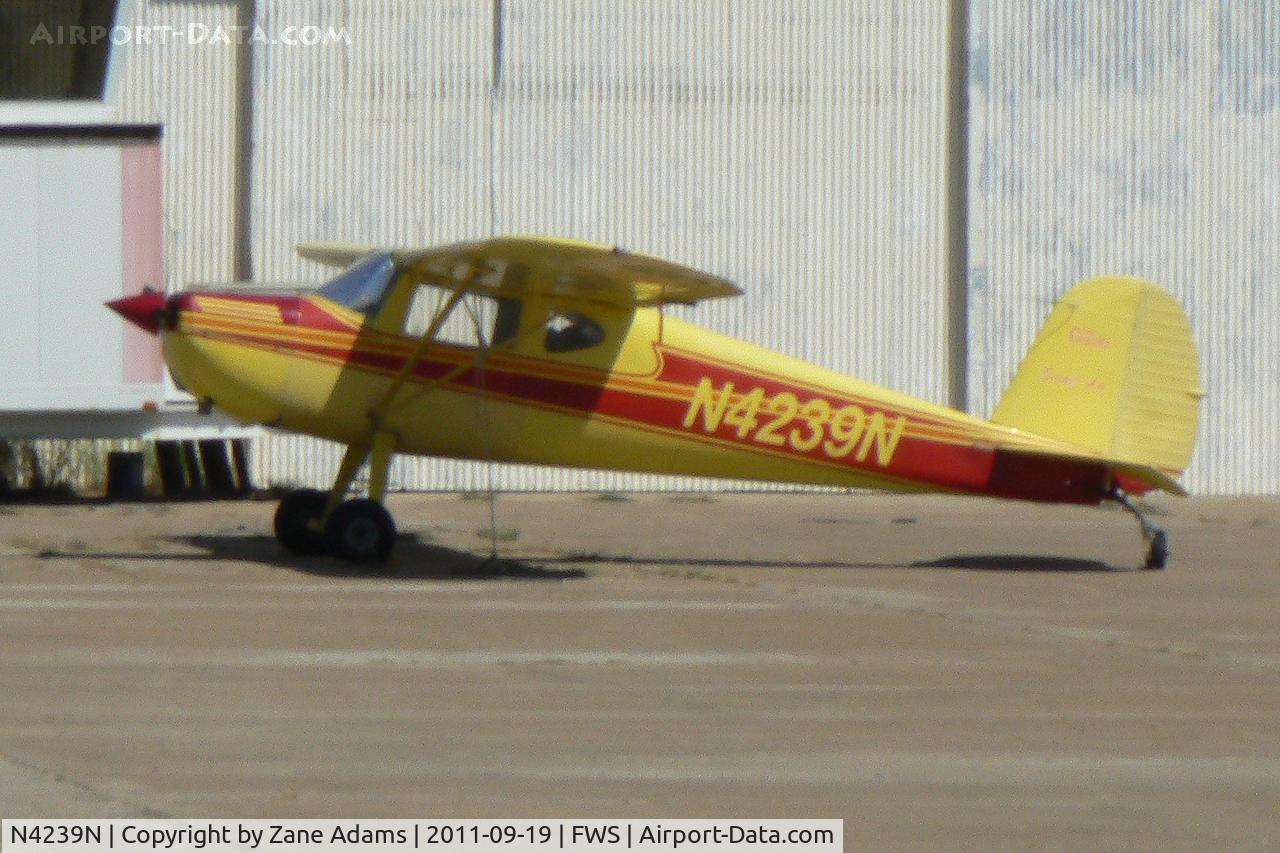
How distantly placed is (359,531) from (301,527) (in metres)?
0.91

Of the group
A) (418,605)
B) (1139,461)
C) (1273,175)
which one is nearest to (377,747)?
(418,605)

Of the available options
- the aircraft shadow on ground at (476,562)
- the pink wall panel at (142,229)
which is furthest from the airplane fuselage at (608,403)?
the pink wall panel at (142,229)

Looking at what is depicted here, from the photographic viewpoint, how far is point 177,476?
20.7 m

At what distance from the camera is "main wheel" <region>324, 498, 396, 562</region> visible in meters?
13.5

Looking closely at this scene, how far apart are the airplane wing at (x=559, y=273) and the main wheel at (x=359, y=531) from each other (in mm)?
1640

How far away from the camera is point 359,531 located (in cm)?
1355

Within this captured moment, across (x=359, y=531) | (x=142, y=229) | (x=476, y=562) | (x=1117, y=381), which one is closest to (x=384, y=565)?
(x=359, y=531)

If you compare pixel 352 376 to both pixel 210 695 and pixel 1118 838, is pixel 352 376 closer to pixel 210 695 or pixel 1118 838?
pixel 210 695

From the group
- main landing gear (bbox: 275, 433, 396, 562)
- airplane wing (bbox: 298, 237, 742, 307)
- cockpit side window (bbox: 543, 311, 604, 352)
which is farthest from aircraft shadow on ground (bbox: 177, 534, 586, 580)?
airplane wing (bbox: 298, 237, 742, 307)

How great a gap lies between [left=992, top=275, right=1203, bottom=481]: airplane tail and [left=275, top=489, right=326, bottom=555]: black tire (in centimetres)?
512
